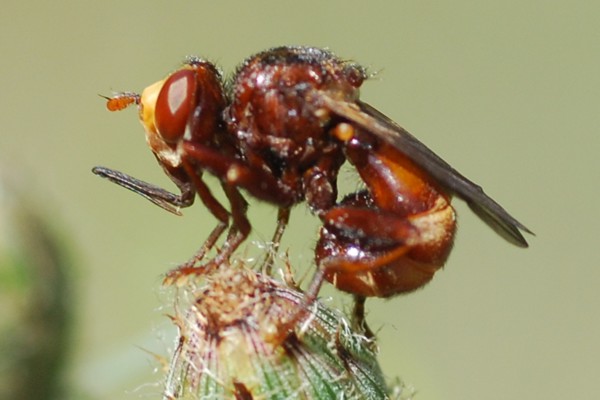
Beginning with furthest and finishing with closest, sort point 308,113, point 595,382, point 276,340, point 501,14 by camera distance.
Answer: point 501,14 < point 595,382 < point 308,113 < point 276,340

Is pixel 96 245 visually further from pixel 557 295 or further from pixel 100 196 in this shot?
pixel 557 295

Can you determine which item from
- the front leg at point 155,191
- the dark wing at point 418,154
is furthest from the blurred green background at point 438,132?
the dark wing at point 418,154

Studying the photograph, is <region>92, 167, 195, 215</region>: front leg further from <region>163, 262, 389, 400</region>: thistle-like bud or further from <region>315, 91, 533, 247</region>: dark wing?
<region>315, 91, 533, 247</region>: dark wing

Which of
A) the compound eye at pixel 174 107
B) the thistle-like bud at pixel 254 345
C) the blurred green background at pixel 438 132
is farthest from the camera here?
the blurred green background at pixel 438 132

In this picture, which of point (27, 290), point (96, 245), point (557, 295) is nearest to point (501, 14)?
point (557, 295)

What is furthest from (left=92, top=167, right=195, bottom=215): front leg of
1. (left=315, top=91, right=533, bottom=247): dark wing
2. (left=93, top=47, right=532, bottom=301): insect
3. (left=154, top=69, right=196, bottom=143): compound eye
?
(left=315, top=91, right=533, bottom=247): dark wing

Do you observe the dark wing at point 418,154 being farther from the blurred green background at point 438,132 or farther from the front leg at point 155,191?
the blurred green background at point 438,132
